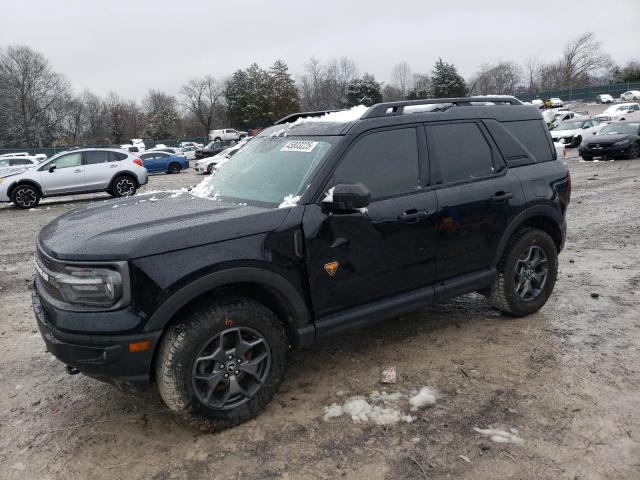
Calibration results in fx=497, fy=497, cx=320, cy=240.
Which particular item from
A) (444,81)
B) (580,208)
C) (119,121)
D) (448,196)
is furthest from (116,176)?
(119,121)

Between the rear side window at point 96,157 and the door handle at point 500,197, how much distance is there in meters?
14.2

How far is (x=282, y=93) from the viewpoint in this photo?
63469 mm

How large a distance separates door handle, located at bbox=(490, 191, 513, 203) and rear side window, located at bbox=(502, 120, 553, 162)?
64cm

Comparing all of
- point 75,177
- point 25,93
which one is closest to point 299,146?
point 75,177

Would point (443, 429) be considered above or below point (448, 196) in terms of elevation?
below

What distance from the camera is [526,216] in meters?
4.38

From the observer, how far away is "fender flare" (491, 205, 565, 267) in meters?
4.26

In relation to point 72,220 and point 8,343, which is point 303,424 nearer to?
point 72,220

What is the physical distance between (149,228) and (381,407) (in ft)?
6.13

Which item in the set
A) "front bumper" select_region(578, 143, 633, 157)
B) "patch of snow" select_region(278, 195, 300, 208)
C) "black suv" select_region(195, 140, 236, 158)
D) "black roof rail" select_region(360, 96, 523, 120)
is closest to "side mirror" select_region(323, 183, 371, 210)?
"patch of snow" select_region(278, 195, 300, 208)

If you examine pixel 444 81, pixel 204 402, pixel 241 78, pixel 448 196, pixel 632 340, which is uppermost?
pixel 241 78

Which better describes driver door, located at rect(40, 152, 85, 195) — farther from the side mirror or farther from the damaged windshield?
the side mirror

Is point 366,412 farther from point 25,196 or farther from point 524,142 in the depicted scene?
point 25,196

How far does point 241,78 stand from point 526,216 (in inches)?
2791
